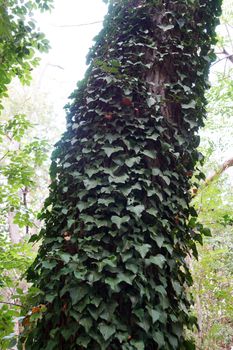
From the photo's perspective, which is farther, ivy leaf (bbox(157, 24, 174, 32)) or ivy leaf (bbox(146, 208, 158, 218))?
ivy leaf (bbox(157, 24, 174, 32))

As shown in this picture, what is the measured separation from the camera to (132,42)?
7.29ft

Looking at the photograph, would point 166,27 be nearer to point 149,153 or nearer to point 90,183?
point 149,153

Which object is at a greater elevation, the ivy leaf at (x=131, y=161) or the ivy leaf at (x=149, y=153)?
the ivy leaf at (x=149, y=153)

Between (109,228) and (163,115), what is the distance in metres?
0.80

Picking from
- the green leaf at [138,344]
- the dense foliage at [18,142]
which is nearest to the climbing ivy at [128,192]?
the green leaf at [138,344]

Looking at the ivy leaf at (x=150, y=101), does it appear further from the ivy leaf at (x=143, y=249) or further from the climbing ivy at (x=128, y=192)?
the ivy leaf at (x=143, y=249)

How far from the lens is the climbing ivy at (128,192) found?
154 cm

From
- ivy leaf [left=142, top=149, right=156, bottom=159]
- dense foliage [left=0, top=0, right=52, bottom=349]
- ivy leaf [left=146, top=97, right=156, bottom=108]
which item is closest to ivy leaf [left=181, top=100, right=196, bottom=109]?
ivy leaf [left=146, top=97, right=156, bottom=108]

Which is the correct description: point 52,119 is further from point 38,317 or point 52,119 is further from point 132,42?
point 38,317

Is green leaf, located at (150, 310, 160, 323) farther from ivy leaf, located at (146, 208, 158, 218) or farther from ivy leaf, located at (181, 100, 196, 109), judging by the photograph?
ivy leaf, located at (181, 100, 196, 109)

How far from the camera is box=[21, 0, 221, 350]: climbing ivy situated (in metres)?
1.54

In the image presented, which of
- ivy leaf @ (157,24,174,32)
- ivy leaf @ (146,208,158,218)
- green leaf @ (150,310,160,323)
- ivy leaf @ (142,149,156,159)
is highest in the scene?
ivy leaf @ (157,24,174,32)

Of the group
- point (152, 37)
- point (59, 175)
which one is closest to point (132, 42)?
point (152, 37)

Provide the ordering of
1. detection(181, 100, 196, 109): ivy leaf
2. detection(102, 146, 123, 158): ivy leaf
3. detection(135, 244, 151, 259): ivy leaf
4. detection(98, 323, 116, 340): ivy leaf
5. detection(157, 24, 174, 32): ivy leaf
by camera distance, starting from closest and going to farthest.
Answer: detection(98, 323, 116, 340): ivy leaf < detection(135, 244, 151, 259): ivy leaf < detection(102, 146, 123, 158): ivy leaf < detection(181, 100, 196, 109): ivy leaf < detection(157, 24, 174, 32): ivy leaf
